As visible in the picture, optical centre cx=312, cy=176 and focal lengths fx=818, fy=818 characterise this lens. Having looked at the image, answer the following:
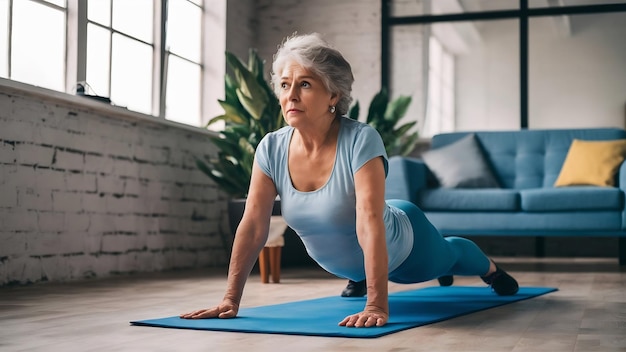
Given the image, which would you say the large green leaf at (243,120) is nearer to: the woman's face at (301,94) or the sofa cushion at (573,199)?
the sofa cushion at (573,199)

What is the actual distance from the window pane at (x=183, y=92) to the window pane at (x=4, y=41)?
1755 millimetres

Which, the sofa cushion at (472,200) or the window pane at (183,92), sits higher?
the window pane at (183,92)

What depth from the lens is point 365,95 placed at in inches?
272

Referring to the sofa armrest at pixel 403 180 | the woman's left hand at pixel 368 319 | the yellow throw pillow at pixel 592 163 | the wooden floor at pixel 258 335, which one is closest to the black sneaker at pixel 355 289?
the wooden floor at pixel 258 335

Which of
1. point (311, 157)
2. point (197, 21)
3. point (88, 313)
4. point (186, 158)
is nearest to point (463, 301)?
point (311, 157)

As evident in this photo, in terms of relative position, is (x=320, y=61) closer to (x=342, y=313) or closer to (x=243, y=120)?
(x=342, y=313)

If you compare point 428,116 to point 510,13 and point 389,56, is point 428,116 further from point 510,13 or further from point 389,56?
point 510,13

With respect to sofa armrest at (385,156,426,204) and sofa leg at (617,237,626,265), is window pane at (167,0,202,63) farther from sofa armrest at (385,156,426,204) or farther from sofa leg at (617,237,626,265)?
sofa leg at (617,237,626,265)

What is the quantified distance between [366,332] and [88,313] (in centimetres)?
103

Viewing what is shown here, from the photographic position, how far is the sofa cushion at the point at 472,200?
4.96 m

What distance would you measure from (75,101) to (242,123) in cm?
137

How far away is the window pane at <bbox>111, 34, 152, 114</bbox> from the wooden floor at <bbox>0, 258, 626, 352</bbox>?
1225 millimetres

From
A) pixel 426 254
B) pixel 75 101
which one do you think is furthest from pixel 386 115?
pixel 426 254

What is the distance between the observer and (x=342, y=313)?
8.00 feet
